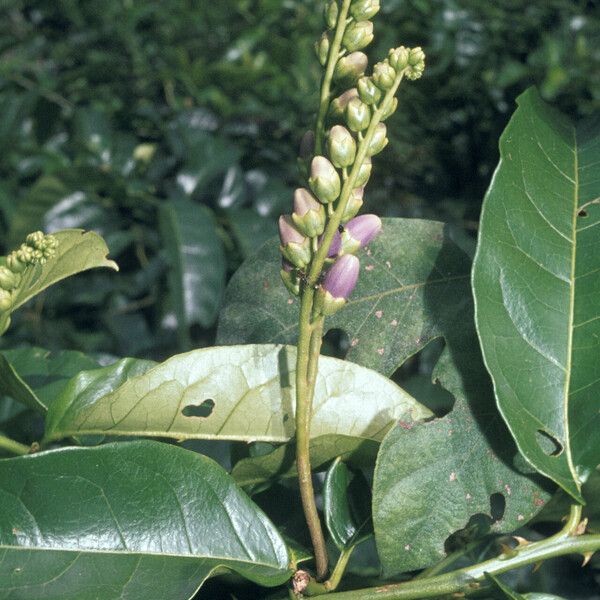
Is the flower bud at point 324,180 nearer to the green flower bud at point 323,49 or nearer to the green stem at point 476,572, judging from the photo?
the green flower bud at point 323,49

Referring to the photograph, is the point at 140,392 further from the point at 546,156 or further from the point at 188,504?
the point at 546,156

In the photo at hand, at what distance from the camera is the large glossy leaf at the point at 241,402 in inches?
19.6

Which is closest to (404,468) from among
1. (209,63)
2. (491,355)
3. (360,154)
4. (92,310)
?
(491,355)

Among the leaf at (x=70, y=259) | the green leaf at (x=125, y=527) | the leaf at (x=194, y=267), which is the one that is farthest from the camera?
the leaf at (x=194, y=267)

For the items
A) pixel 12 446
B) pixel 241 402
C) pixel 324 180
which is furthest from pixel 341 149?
pixel 12 446

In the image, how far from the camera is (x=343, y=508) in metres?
0.51

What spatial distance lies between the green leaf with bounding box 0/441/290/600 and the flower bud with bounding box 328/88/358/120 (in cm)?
22

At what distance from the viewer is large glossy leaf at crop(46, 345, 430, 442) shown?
0.50 meters

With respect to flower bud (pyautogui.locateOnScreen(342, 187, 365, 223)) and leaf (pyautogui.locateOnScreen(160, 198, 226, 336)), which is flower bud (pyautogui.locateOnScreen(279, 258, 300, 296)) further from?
leaf (pyautogui.locateOnScreen(160, 198, 226, 336))

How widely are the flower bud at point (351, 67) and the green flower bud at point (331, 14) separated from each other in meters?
0.02

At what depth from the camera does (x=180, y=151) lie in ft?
5.93

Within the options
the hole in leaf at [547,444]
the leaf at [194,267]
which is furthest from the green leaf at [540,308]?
the leaf at [194,267]

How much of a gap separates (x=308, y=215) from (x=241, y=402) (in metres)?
0.14

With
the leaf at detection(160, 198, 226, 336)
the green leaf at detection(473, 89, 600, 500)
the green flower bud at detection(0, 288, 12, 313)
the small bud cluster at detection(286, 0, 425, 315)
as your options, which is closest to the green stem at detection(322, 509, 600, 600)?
the green leaf at detection(473, 89, 600, 500)
